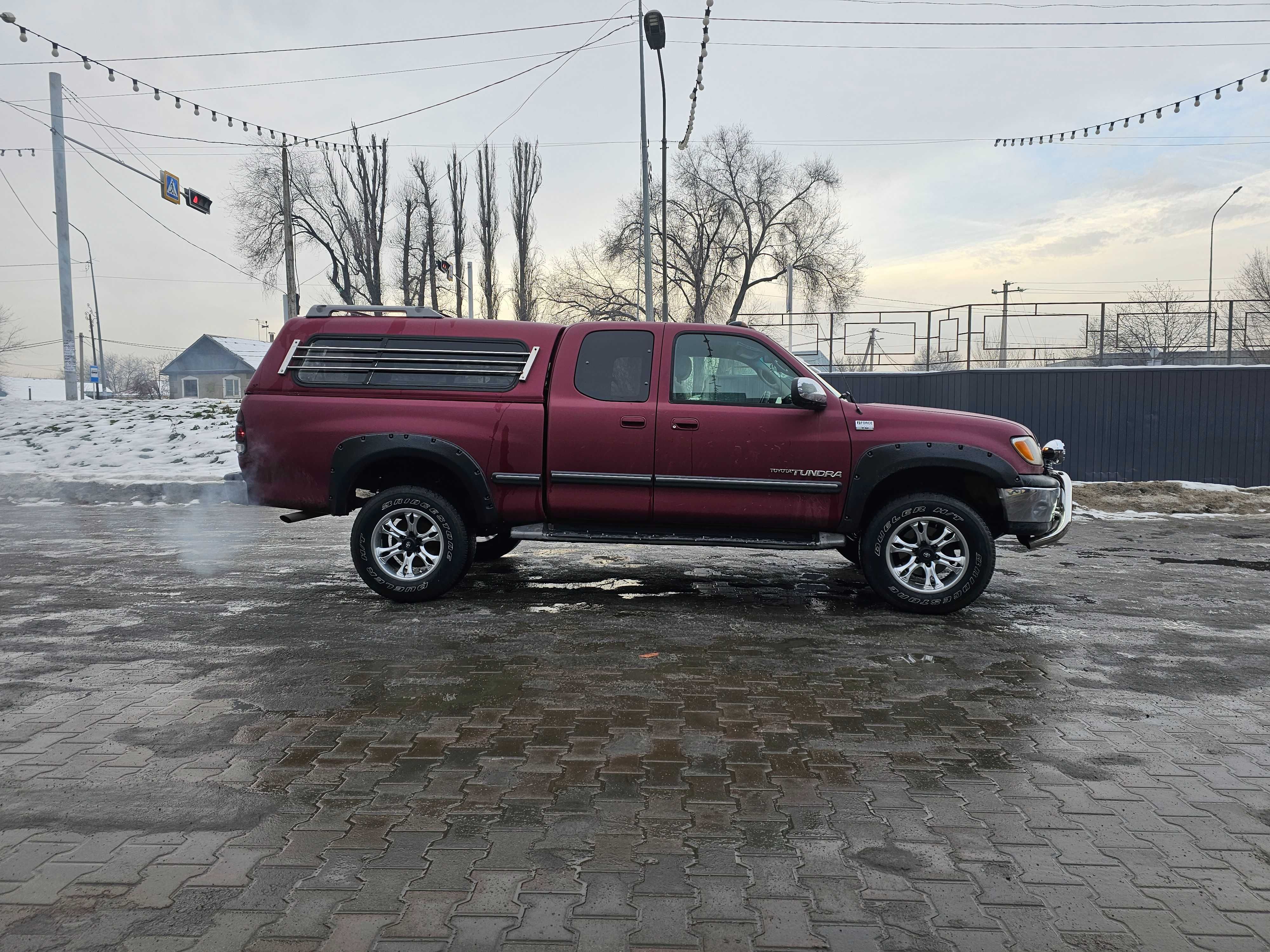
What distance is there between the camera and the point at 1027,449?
6.56 metres

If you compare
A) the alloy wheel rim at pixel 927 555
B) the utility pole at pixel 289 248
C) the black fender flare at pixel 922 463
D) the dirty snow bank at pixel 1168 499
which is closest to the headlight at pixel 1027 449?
the black fender flare at pixel 922 463

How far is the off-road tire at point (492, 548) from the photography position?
8523 millimetres

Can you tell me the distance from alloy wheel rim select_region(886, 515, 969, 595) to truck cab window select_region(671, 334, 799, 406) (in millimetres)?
1247

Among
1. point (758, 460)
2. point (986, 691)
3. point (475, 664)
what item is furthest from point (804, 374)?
point (475, 664)

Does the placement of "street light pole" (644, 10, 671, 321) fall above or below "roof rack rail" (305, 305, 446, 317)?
above

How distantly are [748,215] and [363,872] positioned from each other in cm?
4842

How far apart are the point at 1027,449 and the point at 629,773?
423cm

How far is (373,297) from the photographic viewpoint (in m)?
44.0

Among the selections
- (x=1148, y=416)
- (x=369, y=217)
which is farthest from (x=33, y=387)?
(x=1148, y=416)

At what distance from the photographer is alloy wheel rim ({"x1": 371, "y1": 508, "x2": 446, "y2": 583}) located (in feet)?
22.2

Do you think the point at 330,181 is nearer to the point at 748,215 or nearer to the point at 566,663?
the point at 748,215

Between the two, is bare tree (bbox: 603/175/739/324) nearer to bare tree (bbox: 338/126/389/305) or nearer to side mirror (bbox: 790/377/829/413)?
bare tree (bbox: 338/126/389/305)

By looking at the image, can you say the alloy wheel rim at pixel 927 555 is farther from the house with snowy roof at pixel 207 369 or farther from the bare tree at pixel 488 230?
the house with snowy roof at pixel 207 369

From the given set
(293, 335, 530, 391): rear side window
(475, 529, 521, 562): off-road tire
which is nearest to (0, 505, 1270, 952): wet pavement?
(475, 529, 521, 562): off-road tire
